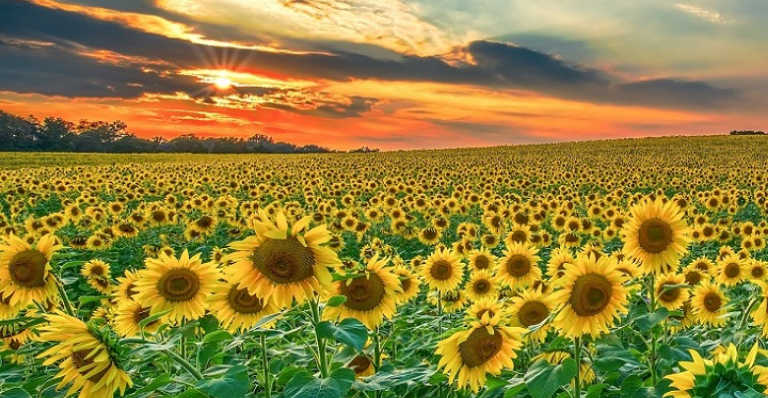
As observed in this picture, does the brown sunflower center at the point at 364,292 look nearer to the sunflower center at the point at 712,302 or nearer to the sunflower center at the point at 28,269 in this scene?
the sunflower center at the point at 28,269

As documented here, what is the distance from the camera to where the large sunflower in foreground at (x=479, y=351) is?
3.47 metres

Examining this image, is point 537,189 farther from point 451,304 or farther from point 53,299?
point 53,299

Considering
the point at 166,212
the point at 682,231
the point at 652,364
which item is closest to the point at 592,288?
the point at 652,364

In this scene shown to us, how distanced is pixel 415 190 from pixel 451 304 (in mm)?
15747

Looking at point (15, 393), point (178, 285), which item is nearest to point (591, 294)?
point (178, 285)

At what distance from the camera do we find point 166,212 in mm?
16000

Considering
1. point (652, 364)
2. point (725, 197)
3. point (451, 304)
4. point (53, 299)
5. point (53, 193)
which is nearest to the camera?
point (652, 364)

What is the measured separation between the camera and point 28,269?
3.85 meters

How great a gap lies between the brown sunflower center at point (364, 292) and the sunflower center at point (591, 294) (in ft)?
4.16

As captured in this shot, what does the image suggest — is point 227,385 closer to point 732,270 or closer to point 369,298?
point 369,298

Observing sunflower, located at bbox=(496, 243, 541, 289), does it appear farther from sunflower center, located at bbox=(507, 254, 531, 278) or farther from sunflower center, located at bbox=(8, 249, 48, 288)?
sunflower center, located at bbox=(8, 249, 48, 288)

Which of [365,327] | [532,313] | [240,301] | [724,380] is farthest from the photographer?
[532,313]

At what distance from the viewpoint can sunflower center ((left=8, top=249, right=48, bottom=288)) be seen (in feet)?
12.6

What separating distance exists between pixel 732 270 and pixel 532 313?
5.01 metres
